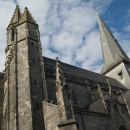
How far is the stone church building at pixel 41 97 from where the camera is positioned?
10106 mm

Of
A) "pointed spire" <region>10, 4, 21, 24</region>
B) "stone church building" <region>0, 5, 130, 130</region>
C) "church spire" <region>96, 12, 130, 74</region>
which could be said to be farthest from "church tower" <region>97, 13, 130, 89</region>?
"pointed spire" <region>10, 4, 21, 24</region>

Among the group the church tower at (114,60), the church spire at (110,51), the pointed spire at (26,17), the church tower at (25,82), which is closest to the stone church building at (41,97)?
the church tower at (25,82)

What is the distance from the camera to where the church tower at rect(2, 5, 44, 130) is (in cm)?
1086

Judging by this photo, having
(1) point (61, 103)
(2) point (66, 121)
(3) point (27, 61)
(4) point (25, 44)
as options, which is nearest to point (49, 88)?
(3) point (27, 61)

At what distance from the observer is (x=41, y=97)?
11969 millimetres

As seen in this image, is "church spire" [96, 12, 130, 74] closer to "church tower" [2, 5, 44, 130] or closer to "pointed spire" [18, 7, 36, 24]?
"pointed spire" [18, 7, 36, 24]

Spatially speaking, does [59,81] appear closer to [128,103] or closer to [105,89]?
[128,103]

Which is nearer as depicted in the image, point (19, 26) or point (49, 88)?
point (49, 88)

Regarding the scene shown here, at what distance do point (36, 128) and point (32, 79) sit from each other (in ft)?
10.4

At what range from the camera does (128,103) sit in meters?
14.5

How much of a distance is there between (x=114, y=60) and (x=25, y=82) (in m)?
17.6

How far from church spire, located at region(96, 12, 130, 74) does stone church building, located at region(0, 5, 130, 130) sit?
940cm

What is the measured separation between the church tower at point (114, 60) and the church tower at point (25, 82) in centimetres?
1355

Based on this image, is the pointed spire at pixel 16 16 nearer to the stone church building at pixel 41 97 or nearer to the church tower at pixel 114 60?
the stone church building at pixel 41 97
